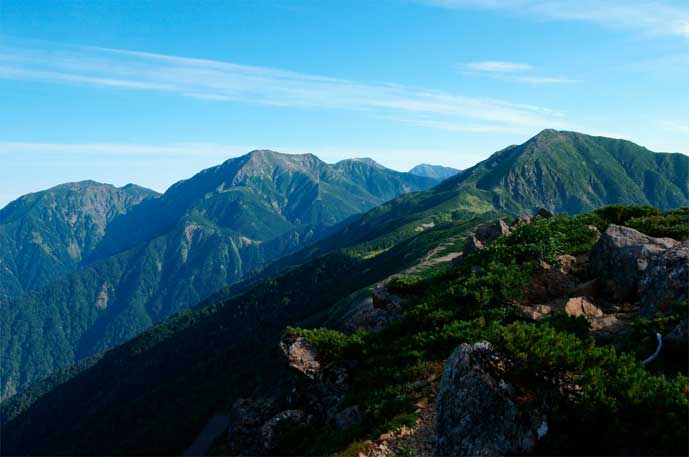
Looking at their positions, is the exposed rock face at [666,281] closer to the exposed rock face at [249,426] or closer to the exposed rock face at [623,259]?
the exposed rock face at [623,259]

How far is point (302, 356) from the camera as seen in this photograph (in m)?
24.9

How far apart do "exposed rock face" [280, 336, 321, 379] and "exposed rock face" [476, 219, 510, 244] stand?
24.7 metres

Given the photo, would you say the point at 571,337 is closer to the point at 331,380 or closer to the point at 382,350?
the point at 382,350

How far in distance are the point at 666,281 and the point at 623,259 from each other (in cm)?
418

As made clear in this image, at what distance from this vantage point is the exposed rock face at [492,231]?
4369cm

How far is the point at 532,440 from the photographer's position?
1130cm

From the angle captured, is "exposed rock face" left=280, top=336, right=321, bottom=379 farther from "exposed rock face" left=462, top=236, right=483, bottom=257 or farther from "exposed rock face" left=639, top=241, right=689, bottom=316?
"exposed rock face" left=462, top=236, right=483, bottom=257

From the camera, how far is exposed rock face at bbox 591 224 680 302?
20.8m

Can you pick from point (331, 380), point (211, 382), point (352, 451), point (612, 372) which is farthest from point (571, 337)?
point (211, 382)

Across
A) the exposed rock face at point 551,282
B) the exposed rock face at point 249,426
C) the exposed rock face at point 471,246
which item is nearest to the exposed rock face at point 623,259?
the exposed rock face at point 551,282

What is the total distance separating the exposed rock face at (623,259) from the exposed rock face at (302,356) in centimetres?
1545

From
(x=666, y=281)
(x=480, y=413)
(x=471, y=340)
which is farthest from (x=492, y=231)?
(x=480, y=413)

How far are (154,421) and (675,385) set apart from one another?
8016 inches

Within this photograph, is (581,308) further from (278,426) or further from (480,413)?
(278,426)
